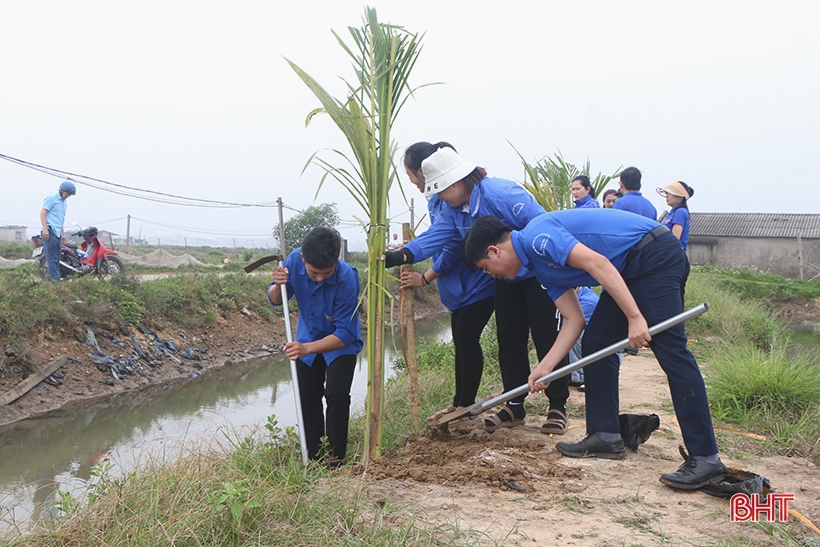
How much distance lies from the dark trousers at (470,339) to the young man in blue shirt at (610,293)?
2.29 ft

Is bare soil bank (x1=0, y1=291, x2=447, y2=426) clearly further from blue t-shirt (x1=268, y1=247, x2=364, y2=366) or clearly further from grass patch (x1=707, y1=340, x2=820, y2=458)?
grass patch (x1=707, y1=340, x2=820, y2=458)

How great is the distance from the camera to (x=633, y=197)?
546cm

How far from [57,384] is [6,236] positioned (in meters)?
40.9

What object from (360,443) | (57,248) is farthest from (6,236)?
(360,443)

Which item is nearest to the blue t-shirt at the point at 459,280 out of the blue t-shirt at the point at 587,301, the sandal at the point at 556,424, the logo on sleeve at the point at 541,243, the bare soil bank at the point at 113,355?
the sandal at the point at 556,424

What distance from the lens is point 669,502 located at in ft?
8.32

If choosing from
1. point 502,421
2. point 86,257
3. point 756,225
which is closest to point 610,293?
point 502,421

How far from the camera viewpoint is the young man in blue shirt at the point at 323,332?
3.32 metres

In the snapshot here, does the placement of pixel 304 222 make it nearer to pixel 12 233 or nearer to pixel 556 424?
pixel 556 424

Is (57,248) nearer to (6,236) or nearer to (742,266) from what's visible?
(742,266)

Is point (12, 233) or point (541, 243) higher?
point (541, 243)

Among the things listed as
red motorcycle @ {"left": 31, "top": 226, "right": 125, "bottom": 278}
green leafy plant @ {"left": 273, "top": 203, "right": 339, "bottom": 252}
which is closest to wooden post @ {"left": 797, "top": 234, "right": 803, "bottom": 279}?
green leafy plant @ {"left": 273, "top": 203, "right": 339, "bottom": 252}

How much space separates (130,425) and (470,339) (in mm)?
3982

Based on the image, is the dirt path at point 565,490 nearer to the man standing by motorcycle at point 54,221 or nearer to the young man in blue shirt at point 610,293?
the young man in blue shirt at point 610,293
